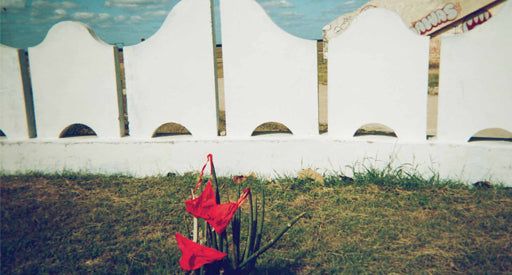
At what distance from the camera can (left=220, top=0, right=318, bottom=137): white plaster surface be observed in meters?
3.18

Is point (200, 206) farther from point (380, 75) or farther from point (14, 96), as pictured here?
point (14, 96)

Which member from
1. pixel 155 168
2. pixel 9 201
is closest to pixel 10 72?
pixel 9 201

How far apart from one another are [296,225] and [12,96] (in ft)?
9.57

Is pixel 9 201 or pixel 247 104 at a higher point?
pixel 247 104

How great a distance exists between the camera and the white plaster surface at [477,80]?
283 cm

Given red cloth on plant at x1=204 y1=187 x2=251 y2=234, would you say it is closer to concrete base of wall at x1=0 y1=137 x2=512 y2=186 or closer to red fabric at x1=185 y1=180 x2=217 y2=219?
red fabric at x1=185 y1=180 x2=217 y2=219

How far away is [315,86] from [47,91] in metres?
2.42

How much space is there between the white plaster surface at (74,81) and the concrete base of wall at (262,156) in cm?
20

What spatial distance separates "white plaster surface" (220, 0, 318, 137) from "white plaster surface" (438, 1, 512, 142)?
1.02 metres

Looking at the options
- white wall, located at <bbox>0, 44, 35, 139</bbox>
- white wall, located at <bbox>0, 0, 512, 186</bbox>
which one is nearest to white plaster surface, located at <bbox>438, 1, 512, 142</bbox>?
white wall, located at <bbox>0, 0, 512, 186</bbox>

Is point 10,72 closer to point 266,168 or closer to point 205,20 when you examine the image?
point 205,20

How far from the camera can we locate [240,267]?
1598 millimetres

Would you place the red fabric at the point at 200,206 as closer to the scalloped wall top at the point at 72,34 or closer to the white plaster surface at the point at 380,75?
the white plaster surface at the point at 380,75

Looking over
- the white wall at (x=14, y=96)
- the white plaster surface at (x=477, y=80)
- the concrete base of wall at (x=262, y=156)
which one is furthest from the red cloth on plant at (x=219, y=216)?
the white wall at (x=14, y=96)
